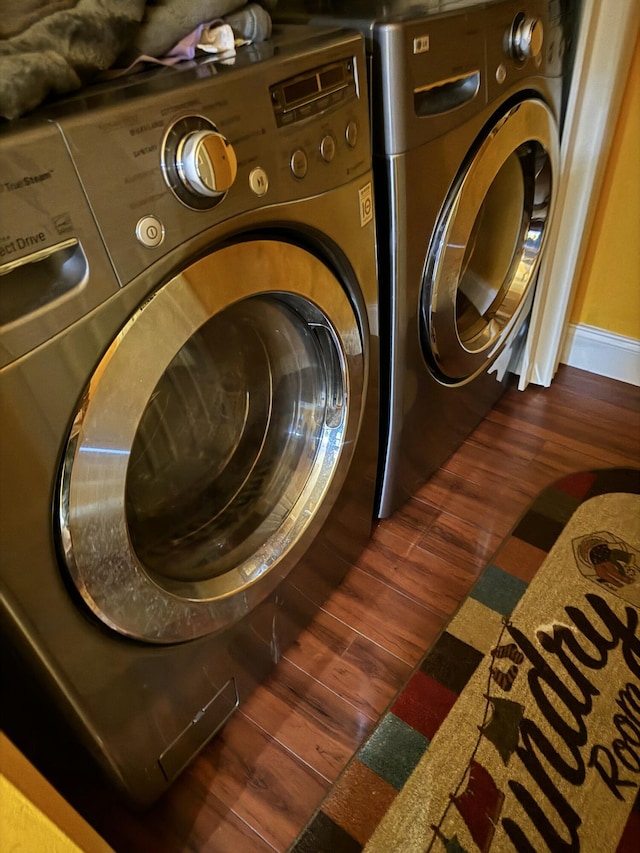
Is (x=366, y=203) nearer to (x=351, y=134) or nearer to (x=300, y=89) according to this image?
(x=351, y=134)

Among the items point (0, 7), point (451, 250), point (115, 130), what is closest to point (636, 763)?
point (451, 250)

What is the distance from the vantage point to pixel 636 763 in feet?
3.25

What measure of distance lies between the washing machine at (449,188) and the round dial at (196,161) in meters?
0.36

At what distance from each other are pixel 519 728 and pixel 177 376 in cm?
80

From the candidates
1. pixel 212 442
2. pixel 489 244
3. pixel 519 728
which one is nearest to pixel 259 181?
pixel 212 442

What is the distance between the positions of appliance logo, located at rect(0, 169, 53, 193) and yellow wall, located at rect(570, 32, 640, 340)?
1.37 meters

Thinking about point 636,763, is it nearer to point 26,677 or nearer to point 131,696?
point 131,696

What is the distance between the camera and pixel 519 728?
104 centimetres

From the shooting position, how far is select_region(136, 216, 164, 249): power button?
57 centimetres

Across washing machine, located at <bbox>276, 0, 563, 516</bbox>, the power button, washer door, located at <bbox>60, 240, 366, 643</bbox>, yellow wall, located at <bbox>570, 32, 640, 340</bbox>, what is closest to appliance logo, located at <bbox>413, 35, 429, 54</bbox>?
washing machine, located at <bbox>276, 0, 563, 516</bbox>

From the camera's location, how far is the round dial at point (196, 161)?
574 mm

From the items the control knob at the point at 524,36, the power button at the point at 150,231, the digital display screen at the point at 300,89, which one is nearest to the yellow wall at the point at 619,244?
the control knob at the point at 524,36

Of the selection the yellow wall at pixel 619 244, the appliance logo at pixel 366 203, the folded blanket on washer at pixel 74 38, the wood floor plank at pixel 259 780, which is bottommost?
the wood floor plank at pixel 259 780

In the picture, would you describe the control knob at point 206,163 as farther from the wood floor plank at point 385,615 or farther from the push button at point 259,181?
the wood floor plank at point 385,615
